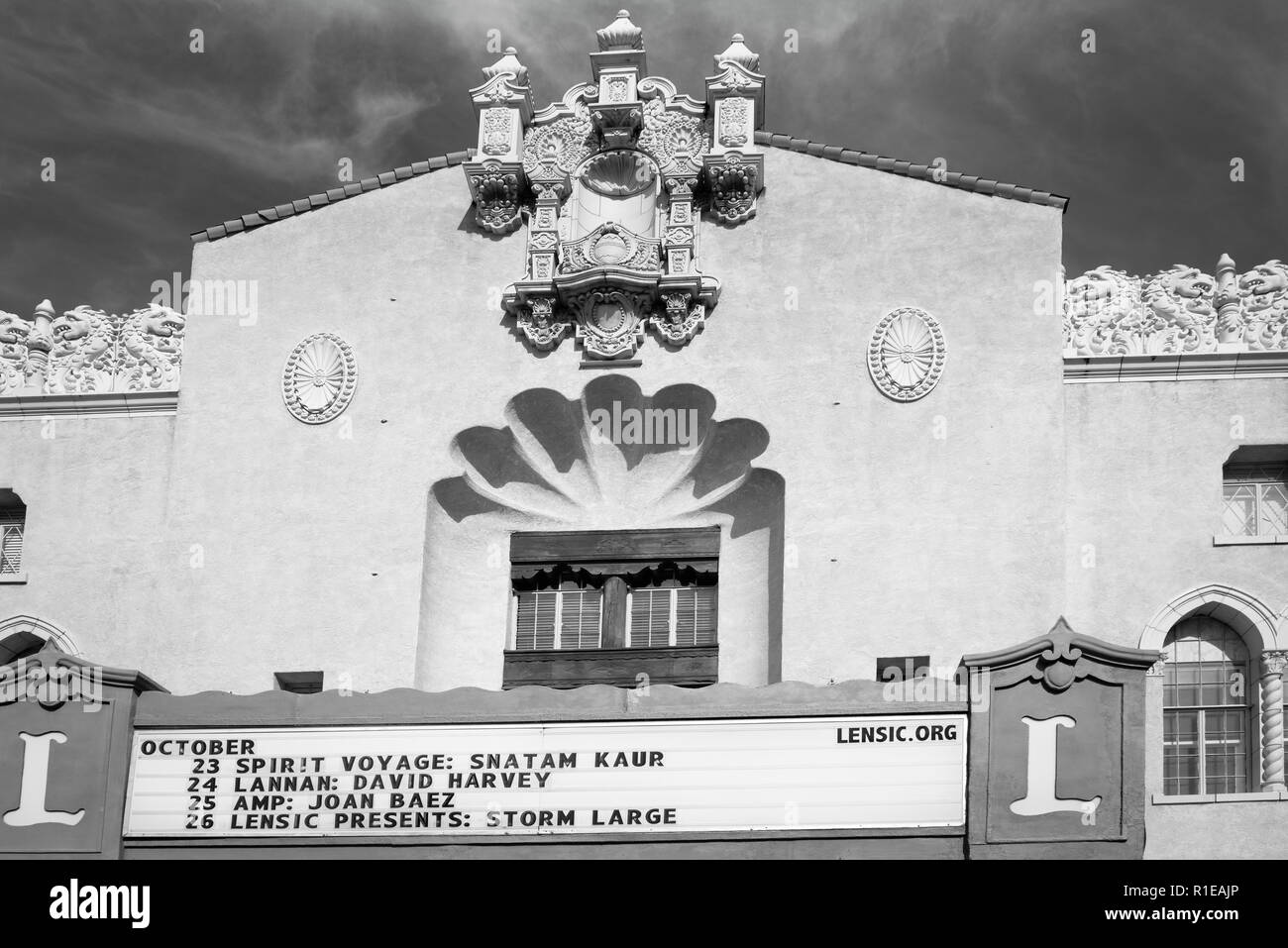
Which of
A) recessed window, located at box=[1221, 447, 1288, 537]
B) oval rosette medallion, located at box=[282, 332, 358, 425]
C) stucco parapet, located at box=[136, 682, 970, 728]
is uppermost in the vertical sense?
oval rosette medallion, located at box=[282, 332, 358, 425]

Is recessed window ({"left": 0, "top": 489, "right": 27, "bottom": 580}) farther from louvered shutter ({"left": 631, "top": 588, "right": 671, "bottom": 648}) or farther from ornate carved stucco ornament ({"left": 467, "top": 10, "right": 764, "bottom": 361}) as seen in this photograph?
louvered shutter ({"left": 631, "top": 588, "right": 671, "bottom": 648})

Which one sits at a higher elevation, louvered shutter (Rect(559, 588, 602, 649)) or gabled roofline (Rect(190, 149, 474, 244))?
gabled roofline (Rect(190, 149, 474, 244))

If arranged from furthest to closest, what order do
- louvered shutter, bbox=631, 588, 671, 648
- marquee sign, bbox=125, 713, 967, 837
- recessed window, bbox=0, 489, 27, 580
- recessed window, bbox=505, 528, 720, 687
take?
1. recessed window, bbox=0, 489, 27, 580
2. louvered shutter, bbox=631, 588, 671, 648
3. recessed window, bbox=505, 528, 720, 687
4. marquee sign, bbox=125, 713, 967, 837

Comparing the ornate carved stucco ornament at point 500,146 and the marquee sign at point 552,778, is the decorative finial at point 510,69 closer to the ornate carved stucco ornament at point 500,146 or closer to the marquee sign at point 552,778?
the ornate carved stucco ornament at point 500,146

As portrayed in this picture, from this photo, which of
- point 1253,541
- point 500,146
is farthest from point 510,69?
point 1253,541

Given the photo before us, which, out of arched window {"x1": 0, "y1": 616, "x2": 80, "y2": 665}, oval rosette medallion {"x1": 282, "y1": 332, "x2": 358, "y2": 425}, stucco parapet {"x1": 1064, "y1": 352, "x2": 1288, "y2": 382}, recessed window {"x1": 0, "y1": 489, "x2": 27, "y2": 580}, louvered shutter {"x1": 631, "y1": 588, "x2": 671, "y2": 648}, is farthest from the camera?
recessed window {"x1": 0, "y1": 489, "x2": 27, "y2": 580}

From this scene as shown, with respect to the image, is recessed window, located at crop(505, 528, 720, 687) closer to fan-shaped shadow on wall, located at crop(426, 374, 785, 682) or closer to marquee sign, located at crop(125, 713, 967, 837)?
fan-shaped shadow on wall, located at crop(426, 374, 785, 682)

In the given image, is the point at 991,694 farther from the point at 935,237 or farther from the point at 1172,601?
the point at 935,237

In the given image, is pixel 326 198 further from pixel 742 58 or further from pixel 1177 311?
pixel 1177 311

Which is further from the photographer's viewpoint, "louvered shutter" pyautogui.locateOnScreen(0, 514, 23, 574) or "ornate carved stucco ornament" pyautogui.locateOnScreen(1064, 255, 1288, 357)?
"louvered shutter" pyautogui.locateOnScreen(0, 514, 23, 574)

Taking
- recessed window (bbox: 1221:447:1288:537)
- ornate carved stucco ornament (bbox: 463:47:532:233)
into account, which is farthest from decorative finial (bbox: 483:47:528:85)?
recessed window (bbox: 1221:447:1288:537)

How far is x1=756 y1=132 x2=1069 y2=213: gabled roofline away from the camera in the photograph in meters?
25.3

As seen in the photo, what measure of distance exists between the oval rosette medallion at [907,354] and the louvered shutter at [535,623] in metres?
4.42
